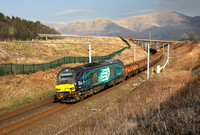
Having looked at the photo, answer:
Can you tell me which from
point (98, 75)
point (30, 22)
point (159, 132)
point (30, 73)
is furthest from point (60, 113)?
point (30, 22)

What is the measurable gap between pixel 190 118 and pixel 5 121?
44.0 feet

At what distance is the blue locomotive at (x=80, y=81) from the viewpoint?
1764cm

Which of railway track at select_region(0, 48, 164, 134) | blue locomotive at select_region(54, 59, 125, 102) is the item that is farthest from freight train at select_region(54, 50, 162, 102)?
railway track at select_region(0, 48, 164, 134)

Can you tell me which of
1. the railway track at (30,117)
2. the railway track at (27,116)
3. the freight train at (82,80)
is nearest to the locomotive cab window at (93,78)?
the freight train at (82,80)

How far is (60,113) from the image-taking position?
15.9 metres

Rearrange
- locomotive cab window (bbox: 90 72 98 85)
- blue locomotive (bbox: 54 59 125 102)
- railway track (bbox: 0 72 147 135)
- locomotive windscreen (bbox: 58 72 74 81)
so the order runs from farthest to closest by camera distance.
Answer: locomotive cab window (bbox: 90 72 98 85) → locomotive windscreen (bbox: 58 72 74 81) → blue locomotive (bbox: 54 59 125 102) → railway track (bbox: 0 72 147 135)

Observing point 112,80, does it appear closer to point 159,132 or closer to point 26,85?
point 26,85

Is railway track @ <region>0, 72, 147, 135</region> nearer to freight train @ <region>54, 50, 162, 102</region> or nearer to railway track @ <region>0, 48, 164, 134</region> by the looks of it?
railway track @ <region>0, 48, 164, 134</region>

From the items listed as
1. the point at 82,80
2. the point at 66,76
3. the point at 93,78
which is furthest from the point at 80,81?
the point at 93,78

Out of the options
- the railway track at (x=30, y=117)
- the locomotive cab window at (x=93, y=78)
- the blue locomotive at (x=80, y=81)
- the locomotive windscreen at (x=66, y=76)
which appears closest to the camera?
the railway track at (x=30, y=117)

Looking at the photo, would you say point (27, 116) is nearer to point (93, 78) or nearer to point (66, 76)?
point (66, 76)

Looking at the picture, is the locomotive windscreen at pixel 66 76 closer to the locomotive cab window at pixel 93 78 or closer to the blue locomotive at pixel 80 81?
the blue locomotive at pixel 80 81

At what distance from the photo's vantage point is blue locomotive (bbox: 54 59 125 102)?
1764 centimetres

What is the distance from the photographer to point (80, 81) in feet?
60.0
